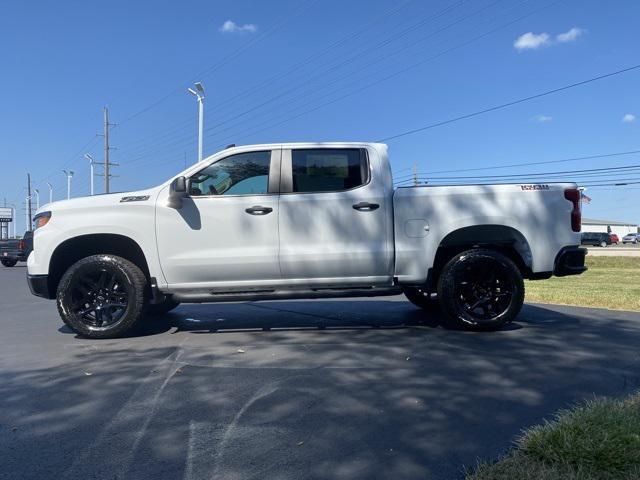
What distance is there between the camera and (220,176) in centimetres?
590

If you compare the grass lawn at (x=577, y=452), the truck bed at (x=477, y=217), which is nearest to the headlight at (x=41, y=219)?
the truck bed at (x=477, y=217)

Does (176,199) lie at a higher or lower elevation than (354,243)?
higher

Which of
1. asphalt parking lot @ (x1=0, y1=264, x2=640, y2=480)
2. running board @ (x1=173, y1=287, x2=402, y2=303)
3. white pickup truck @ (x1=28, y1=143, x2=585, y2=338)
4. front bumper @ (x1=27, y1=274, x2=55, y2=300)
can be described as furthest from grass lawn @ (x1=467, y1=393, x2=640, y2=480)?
front bumper @ (x1=27, y1=274, x2=55, y2=300)

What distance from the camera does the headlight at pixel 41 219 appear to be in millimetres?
5703

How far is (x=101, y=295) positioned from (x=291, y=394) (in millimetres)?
3070

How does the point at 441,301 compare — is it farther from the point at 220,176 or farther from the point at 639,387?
the point at 220,176

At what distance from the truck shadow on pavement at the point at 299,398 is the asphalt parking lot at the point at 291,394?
12 millimetres

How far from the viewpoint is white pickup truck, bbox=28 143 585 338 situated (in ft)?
18.6

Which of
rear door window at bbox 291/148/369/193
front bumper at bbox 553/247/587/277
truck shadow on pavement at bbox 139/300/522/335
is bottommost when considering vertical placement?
truck shadow on pavement at bbox 139/300/522/335

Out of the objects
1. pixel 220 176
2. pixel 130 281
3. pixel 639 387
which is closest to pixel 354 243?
pixel 220 176

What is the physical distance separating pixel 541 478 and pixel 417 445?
2.24 feet

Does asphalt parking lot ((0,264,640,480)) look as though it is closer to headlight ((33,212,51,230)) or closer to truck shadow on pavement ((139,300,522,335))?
truck shadow on pavement ((139,300,522,335))

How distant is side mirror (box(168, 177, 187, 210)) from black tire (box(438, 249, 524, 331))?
3.05 metres

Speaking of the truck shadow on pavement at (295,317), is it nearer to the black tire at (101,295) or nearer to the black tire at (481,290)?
the black tire at (481,290)
